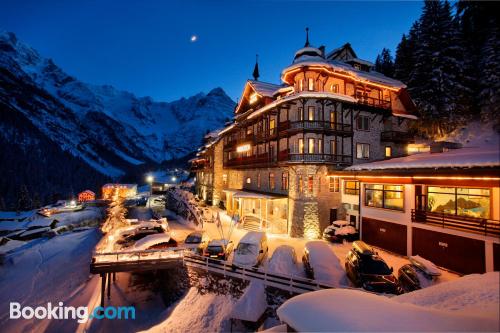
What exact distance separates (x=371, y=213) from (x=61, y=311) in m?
29.8

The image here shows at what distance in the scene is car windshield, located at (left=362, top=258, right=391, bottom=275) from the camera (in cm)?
1385

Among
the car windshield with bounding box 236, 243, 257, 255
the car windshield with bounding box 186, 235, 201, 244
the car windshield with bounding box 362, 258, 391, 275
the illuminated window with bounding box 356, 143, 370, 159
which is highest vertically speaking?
the illuminated window with bounding box 356, 143, 370, 159

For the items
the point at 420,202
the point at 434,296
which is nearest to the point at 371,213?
the point at 420,202

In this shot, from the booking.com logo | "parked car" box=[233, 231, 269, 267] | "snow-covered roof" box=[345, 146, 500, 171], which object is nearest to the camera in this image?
"snow-covered roof" box=[345, 146, 500, 171]

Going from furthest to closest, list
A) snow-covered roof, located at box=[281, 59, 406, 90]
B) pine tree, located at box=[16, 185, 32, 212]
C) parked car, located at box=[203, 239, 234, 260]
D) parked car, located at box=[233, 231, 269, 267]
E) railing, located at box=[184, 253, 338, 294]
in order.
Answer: pine tree, located at box=[16, 185, 32, 212] → snow-covered roof, located at box=[281, 59, 406, 90] → parked car, located at box=[203, 239, 234, 260] → parked car, located at box=[233, 231, 269, 267] → railing, located at box=[184, 253, 338, 294]

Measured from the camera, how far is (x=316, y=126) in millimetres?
25969

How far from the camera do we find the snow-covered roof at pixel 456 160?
4.90 m

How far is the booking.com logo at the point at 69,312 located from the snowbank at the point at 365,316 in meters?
18.2

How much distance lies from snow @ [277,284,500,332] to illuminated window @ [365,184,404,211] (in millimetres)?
13998

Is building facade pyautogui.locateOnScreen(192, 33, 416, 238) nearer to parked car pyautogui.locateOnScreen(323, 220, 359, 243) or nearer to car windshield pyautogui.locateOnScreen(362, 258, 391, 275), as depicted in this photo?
parked car pyautogui.locateOnScreen(323, 220, 359, 243)

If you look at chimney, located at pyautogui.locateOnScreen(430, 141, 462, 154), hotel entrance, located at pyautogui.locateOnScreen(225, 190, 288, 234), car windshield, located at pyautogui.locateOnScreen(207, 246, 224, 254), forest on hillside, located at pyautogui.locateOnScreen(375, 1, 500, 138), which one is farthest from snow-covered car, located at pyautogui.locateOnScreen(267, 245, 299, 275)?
forest on hillside, located at pyautogui.locateOnScreen(375, 1, 500, 138)

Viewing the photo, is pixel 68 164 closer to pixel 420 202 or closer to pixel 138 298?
pixel 138 298

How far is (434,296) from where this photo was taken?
7.32m

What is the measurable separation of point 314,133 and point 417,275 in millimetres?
16234
